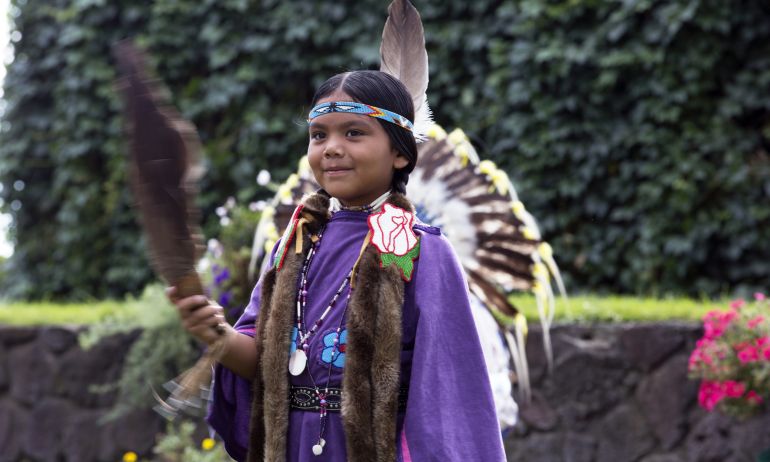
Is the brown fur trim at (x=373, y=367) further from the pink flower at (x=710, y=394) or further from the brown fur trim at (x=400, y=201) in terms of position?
the pink flower at (x=710, y=394)

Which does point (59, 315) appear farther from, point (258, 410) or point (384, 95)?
point (384, 95)

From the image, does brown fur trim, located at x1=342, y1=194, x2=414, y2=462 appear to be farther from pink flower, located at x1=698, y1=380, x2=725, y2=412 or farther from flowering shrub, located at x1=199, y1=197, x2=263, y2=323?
flowering shrub, located at x1=199, y1=197, x2=263, y2=323

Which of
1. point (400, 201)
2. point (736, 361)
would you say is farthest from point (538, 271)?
point (400, 201)

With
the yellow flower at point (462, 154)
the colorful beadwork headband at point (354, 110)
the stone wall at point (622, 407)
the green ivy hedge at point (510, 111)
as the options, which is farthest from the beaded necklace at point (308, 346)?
the green ivy hedge at point (510, 111)

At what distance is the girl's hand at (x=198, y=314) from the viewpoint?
5.95 feet

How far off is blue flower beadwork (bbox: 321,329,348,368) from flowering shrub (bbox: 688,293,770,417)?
2103 mm

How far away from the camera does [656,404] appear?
4.19 metres

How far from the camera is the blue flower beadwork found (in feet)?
6.75

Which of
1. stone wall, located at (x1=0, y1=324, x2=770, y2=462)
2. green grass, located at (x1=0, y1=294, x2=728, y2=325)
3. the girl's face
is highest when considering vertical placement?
the girl's face

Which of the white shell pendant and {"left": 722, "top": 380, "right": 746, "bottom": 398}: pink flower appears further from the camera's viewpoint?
{"left": 722, "top": 380, "right": 746, "bottom": 398}: pink flower

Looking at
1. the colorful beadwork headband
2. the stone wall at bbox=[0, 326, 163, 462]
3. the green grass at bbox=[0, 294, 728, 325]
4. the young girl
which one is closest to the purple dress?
the young girl

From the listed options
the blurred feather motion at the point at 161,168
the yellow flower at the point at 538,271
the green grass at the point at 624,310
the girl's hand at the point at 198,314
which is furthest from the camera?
the green grass at the point at 624,310

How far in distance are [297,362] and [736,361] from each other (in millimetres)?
2189

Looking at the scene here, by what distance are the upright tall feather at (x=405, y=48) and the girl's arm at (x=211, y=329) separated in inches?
38.7
